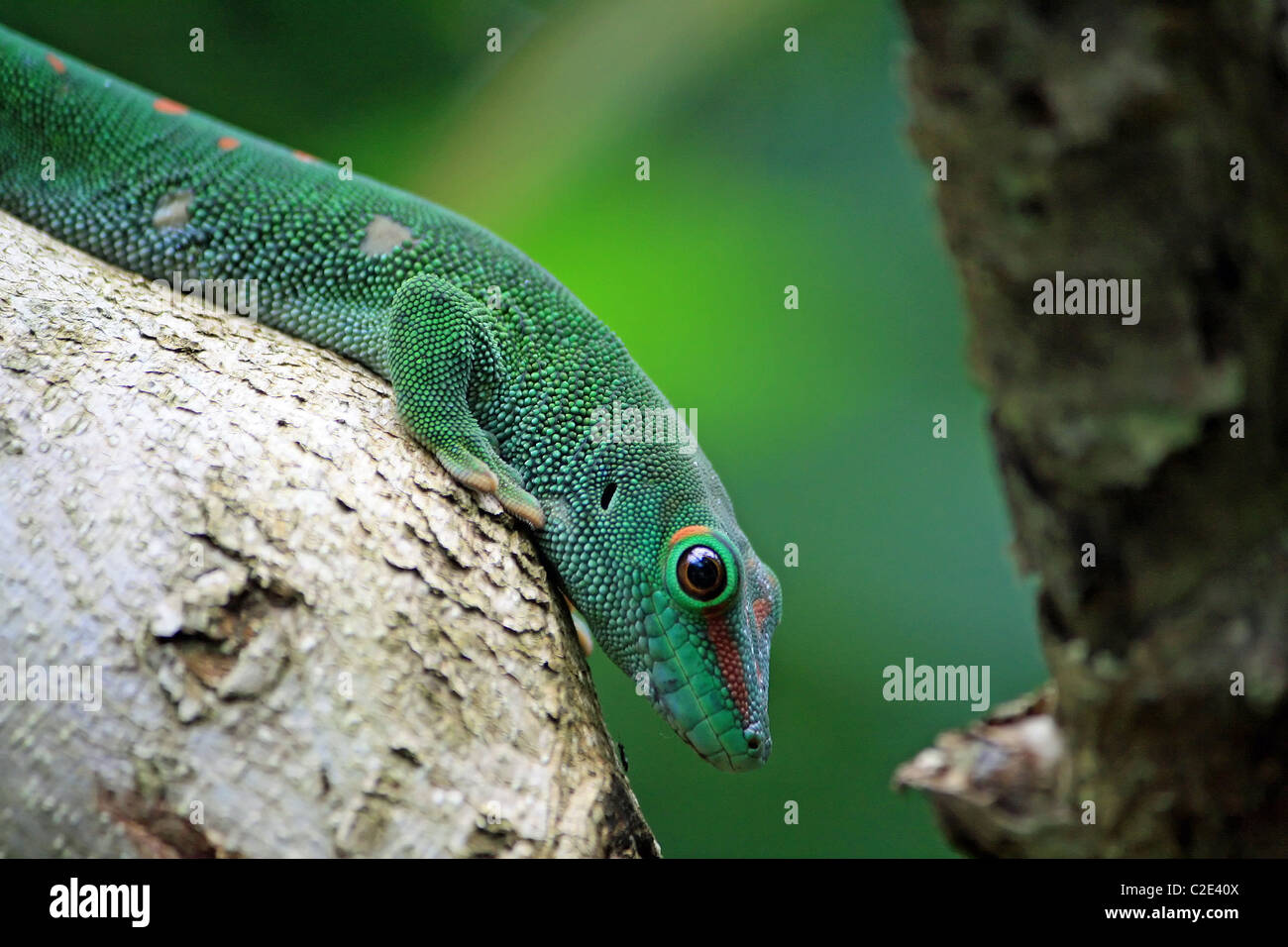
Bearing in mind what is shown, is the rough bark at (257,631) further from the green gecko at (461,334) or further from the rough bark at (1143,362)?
the rough bark at (1143,362)

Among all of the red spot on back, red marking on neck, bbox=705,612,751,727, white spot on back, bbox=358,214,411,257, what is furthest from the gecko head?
the red spot on back

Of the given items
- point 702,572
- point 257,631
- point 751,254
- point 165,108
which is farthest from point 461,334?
point 751,254

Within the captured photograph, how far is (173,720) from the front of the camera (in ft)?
5.35

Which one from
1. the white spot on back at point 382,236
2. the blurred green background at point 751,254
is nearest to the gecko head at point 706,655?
the white spot on back at point 382,236

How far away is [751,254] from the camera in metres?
5.22

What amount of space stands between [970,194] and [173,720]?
1.54m

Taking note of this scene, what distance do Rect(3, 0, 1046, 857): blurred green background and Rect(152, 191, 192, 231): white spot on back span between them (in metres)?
2.14

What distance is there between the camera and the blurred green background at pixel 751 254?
4863 mm

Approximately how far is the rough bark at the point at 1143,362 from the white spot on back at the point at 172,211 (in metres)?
2.60

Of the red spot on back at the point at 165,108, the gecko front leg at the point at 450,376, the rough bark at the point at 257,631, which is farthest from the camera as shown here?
the red spot on back at the point at 165,108

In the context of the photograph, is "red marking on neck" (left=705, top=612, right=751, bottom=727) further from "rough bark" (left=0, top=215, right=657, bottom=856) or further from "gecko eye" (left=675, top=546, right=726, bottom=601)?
"rough bark" (left=0, top=215, right=657, bottom=856)

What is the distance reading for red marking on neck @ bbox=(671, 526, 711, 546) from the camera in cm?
244
